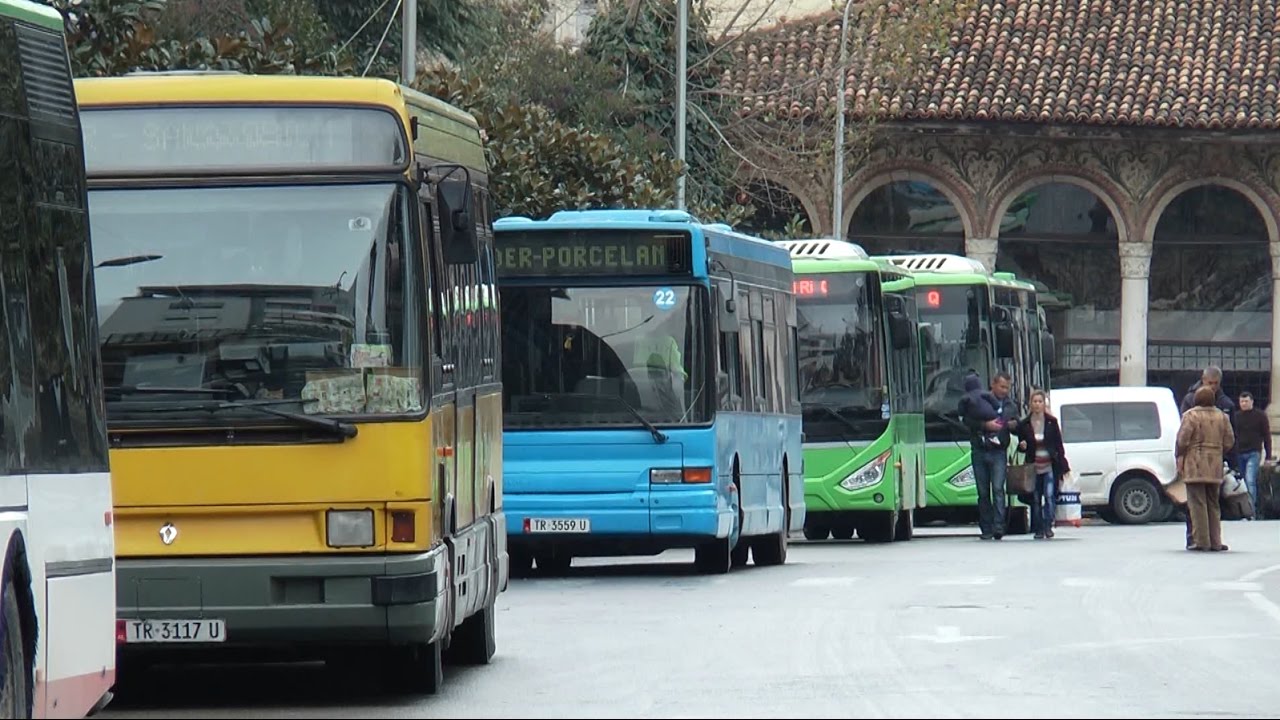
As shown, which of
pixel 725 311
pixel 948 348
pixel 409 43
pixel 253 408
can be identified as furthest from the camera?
pixel 948 348

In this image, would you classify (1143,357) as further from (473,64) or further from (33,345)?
(33,345)

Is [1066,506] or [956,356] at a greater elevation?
[956,356]

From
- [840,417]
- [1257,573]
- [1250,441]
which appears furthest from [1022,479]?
[1250,441]

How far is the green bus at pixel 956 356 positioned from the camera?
109 feet

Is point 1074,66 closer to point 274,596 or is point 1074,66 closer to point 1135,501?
point 1135,501

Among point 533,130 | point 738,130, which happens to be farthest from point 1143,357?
point 533,130

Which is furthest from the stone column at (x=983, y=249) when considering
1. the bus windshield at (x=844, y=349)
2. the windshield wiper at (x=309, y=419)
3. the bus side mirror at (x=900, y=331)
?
the windshield wiper at (x=309, y=419)

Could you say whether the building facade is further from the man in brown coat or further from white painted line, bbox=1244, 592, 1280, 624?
white painted line, bbox=1244, 592, 1280, 624

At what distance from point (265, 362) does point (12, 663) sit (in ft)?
10.1

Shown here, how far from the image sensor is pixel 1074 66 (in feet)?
174

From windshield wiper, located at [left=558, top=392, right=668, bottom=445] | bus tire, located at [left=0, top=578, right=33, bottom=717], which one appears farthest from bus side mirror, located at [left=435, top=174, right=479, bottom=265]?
windshield wiper, located at [left=558, top=392, right=668, bottom=445]

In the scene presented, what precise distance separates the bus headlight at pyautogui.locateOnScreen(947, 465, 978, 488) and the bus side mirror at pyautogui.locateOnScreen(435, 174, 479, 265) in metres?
22.1

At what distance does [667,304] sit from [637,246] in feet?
1.65

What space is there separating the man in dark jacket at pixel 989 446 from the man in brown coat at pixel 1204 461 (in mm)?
3185
